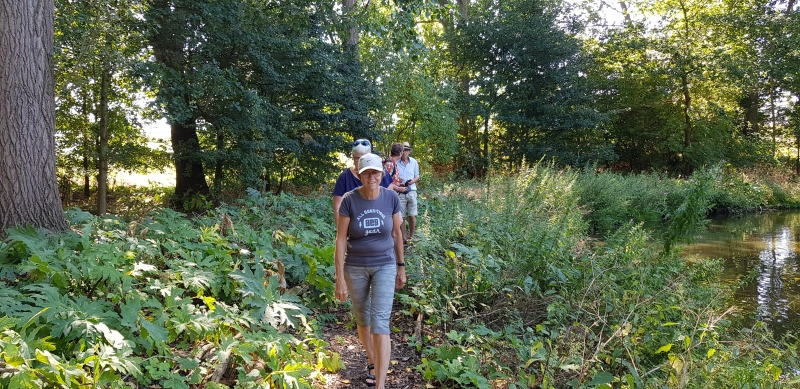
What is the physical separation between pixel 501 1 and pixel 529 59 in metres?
3.71

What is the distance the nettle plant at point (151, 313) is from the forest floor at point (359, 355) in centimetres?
18

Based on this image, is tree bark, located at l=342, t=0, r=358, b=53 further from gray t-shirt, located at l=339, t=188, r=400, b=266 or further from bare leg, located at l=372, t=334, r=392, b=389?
bare leg, located at l=372, t=334, r=392, b=389

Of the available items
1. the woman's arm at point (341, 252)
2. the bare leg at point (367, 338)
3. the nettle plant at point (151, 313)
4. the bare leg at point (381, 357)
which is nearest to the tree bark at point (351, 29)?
the nettle plant at point (151, 313)

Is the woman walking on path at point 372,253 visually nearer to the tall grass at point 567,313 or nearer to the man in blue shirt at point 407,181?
the tall grass at point 567,313

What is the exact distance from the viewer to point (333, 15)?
36.0ft

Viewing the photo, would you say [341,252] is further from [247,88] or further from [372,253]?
[247,88]

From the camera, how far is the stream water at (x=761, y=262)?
21.5ft

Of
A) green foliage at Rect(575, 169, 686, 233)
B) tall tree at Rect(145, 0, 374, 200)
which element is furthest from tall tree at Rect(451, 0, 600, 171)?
tall tree at Rect(145, 0, 374, 200)

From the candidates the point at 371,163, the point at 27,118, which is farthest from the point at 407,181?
the point at 27,118

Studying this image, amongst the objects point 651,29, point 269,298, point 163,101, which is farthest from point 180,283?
point 651,29

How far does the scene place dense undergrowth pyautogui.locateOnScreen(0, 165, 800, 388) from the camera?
3.04m

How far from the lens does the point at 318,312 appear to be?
514 cm

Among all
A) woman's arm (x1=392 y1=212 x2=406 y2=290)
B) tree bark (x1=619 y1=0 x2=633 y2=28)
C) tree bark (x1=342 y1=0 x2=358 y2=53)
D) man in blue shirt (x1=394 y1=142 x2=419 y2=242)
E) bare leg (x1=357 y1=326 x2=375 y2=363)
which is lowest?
bare leg (x1=357 y1=326 x2=375 y2=363)

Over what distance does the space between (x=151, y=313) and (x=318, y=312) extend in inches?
65.7
